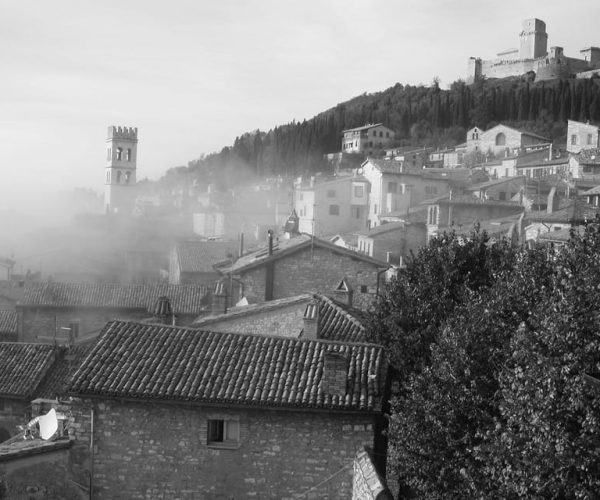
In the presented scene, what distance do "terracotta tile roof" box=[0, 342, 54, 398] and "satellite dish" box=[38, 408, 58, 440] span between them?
7579mm

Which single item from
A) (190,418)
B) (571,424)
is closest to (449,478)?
(571,424)

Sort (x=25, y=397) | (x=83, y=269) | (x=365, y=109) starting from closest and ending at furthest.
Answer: (x=25, y=397), (x=83, y=269), (x=365, y=109)

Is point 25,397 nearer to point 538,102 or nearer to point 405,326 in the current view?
point 405,326

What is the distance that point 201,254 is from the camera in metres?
54.3

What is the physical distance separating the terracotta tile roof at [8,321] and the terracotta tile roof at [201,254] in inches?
491

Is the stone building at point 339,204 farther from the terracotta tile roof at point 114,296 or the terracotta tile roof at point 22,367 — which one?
the terracotta tile roof at point 22,367

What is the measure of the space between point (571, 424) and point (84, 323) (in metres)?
32.9

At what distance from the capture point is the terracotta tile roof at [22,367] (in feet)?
81.8

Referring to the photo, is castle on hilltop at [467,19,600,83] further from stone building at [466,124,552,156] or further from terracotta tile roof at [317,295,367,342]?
terracotta tile roof at [317,295,367,342]

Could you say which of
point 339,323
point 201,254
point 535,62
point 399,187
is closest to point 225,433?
point 339,323

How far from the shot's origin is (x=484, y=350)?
600 inches

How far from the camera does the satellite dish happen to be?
1723 centimetres

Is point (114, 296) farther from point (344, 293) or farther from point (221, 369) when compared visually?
point (221, 369)

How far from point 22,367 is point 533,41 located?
540 feet
